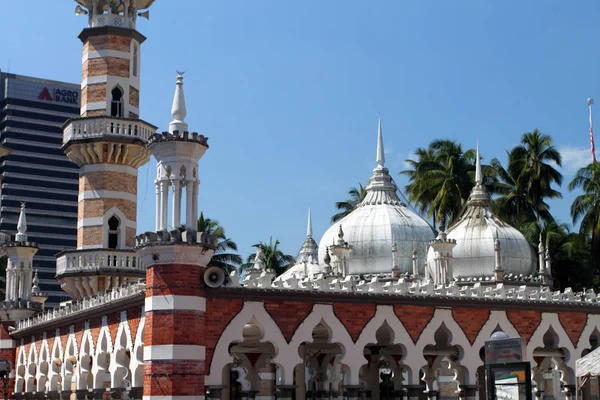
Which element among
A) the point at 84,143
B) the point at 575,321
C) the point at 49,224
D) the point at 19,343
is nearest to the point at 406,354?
the point at 575,321

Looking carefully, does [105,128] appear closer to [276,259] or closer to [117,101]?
[117,101]

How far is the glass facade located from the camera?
131m

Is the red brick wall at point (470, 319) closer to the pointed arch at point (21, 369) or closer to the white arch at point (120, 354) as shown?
the white arch at point (120, 354)

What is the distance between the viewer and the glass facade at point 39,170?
131 meters

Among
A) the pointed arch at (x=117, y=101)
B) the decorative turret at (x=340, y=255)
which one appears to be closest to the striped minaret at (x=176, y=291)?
the pointed arch at (x=117, y=101)

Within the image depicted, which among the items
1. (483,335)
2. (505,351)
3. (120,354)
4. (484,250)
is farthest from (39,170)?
(505,351)

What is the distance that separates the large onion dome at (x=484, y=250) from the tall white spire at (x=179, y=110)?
22273mm

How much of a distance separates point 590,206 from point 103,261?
32225mm

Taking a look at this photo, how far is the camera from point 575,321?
33719 millimetres

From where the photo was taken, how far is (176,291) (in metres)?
26.6

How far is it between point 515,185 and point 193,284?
46.2 meters

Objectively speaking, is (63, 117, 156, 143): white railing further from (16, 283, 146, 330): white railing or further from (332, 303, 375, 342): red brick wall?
(332, 303, 375, 342): red brick wall

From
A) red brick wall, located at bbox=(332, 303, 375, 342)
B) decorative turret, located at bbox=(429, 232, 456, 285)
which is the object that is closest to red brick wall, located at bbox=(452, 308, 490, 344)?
red brick wall, located at bbox=(332, 303, 375, 342)

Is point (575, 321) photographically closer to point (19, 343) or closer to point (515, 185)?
point (19, 343)
